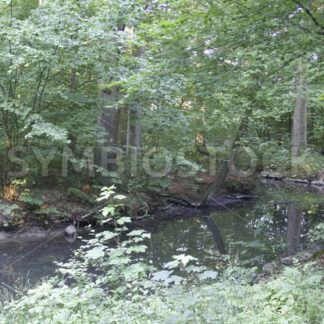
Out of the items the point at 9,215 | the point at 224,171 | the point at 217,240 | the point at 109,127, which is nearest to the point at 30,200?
the point at 9,215

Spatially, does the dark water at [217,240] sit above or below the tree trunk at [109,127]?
below

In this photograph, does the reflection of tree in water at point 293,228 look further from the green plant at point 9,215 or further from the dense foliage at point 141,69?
the green plant at point 9,215

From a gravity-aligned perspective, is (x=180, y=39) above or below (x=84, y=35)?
below

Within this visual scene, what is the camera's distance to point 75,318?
2.51 m

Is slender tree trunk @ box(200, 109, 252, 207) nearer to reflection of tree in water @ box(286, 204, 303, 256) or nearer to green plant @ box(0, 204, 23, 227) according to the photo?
reflection of tree in water @ box(286, 204, 303, 256)

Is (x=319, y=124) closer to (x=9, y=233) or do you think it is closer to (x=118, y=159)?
(x=118, y=159)

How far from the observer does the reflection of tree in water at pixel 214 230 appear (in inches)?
273

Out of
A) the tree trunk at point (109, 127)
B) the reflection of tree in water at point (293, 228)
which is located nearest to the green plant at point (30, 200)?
the tree trunk at point (109, 127)

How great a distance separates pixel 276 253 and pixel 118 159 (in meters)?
5.90

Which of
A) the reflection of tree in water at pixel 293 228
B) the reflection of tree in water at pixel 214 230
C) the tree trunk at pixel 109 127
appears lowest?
the reflection of tree in water at pixel 214 230

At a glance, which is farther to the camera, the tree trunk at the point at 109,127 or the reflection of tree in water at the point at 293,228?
the tree trunk at the point at 109,127

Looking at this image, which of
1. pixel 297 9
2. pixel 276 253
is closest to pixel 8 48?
pixel 297 9

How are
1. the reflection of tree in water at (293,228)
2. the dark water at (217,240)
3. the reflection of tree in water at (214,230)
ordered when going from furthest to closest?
the reflection of tree in water at (214,230)
the reflection of tree in water at (293,228)
the dark water at (217,240)

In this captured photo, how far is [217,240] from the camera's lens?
762 centimetres
